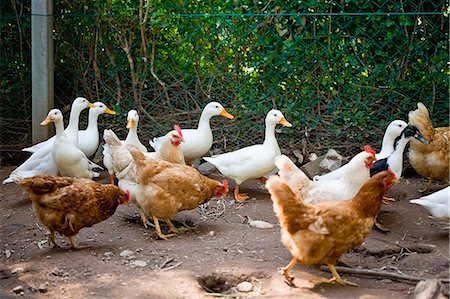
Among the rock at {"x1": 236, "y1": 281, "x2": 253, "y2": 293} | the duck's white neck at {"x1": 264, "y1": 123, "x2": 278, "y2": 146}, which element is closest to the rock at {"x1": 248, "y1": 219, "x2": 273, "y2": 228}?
the duck's white neck at {"x1": 264, "y1": 123, "x2": 278, "y2": 146}

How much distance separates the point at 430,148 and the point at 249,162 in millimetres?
1752

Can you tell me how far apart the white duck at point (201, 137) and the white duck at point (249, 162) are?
0.91ft

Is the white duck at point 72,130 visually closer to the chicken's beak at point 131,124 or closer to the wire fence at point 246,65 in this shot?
the chicken's beak at point 131,124

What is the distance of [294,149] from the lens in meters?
7.80

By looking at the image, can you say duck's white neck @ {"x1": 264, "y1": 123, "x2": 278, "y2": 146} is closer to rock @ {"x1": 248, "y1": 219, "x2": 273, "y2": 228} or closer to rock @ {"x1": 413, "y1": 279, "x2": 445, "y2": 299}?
rock @ {"x1": 248, "y1": 219, "x2": 273, "y2": 228}

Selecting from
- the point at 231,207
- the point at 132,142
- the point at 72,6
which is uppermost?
the point at 72,6

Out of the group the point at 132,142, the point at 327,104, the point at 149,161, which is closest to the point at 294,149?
the point at 327,104

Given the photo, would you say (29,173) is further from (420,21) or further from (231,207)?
(420,21)

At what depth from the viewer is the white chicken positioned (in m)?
5.28

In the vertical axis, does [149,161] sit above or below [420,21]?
below

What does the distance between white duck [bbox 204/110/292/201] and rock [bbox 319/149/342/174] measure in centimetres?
61

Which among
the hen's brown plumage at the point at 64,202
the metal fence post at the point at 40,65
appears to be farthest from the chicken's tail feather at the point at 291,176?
the metal fence post at the point at 40,65

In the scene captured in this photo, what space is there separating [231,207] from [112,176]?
1.28m

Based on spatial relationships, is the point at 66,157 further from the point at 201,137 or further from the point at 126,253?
the point at 126,253
